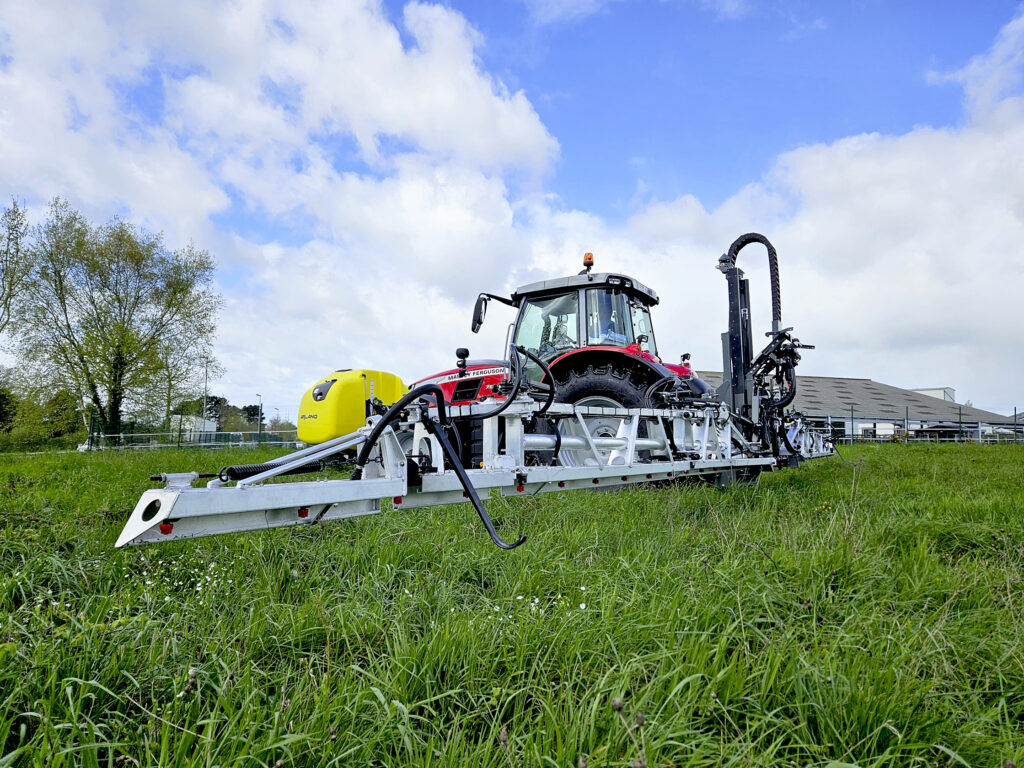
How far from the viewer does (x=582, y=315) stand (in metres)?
5.99

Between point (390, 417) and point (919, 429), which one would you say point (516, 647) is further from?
point (919, 429)

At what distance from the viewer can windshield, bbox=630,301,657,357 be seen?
6.38 m

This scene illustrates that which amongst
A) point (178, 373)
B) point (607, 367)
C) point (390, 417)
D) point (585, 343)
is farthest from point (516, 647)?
point (178, 373)

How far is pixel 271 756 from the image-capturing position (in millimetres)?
1394

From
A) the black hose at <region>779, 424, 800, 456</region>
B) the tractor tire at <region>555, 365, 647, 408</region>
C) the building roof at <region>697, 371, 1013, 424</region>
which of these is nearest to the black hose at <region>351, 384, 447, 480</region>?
the tractor tire at <region>555, 365, 647, 408</region>

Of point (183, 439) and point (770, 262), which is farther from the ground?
point (770, 262)

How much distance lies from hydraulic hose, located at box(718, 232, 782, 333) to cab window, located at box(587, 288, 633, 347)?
1132mm

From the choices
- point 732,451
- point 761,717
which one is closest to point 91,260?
point 732,451

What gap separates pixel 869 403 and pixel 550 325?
87.7 ft

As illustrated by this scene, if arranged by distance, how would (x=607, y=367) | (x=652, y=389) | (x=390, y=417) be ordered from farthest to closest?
(x=607, y=367)
(x=652, y=389)
(x=390, y=417)

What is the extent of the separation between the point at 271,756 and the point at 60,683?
2.24 ft

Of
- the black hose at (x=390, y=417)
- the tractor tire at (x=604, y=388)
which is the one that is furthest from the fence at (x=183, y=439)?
the black hose at (x=390, y=417)

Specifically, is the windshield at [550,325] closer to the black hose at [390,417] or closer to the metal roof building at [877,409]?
the black hose at [390,417]

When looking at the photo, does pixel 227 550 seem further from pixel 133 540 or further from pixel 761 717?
pixel 761 717
